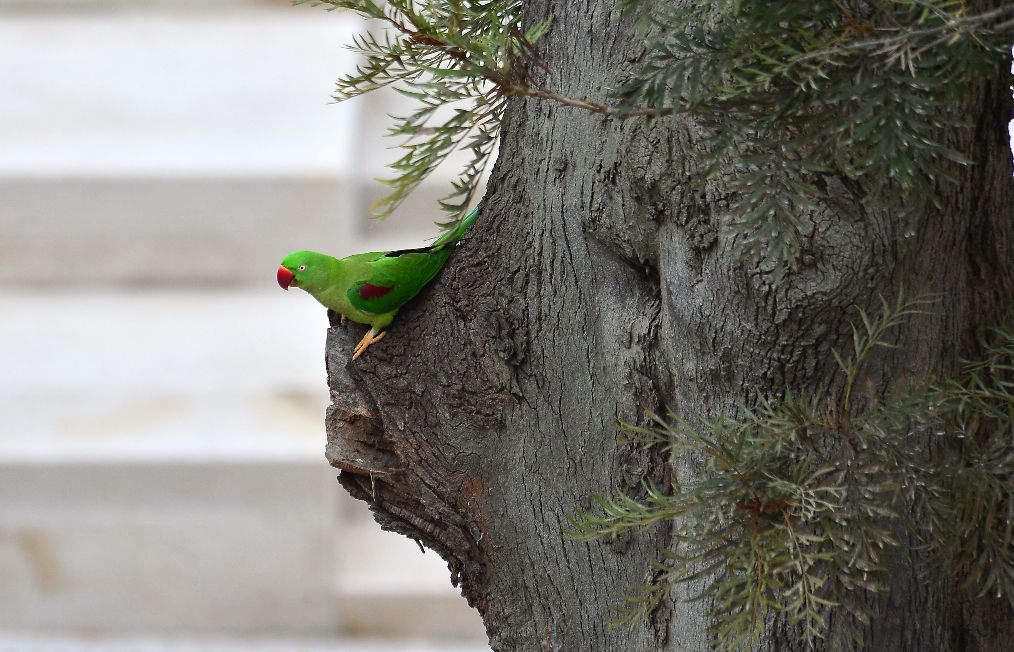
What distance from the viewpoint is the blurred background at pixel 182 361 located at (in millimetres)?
1651

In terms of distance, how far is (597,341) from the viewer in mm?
578

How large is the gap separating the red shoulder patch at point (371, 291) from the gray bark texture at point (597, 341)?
0.02 metres

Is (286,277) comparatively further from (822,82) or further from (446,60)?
(822,82)

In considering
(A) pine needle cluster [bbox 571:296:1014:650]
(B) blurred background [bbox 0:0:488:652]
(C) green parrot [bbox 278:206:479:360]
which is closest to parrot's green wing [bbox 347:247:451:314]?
(C) green parrot [bbox 278:206:479:360]

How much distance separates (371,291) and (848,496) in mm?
309

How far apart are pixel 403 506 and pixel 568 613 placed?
0.12m

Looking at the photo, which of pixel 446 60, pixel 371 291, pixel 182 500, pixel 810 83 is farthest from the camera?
pixel 182 500

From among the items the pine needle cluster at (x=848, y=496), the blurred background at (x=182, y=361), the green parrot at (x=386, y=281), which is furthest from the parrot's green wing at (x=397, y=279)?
the blurred background at (x=182, y=361)

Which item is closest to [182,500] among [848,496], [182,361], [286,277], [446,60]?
[182,361]

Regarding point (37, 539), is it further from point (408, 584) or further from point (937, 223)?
point (937, 223)

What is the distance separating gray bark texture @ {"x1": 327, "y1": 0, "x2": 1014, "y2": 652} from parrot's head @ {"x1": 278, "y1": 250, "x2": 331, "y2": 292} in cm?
4

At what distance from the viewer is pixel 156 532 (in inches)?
65.3

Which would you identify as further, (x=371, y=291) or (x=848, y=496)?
(x=371, y=291)

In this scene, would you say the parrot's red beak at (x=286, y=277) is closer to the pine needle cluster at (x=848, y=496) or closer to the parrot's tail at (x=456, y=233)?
the parrot's tail at (x=456, y=233)
